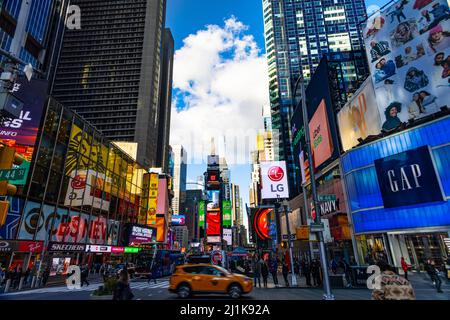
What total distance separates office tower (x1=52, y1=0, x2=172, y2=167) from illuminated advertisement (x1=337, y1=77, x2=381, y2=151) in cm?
8547

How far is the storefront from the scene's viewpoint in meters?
25.6

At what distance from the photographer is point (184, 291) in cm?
1320

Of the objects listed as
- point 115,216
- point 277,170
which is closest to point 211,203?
point 115,216

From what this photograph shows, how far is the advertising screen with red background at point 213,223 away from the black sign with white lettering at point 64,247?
61.5 m

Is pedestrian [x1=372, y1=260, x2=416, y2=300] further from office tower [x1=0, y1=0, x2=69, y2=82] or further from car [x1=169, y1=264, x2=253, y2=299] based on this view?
office tower [x1=0, y1=0, x2=69, y2=82]

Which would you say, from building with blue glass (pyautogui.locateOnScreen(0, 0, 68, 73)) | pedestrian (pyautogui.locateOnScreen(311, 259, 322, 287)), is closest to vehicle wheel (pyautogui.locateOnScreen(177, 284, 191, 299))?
pedestrian (pyautogui.locateOnScreen(311, 259, 322, 287))

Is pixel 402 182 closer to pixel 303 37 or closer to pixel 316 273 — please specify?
pixel 316 273

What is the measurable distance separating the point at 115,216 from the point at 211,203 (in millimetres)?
52563

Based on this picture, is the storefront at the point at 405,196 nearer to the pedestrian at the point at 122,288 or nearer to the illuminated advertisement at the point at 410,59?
the illuminated advertisement at the point at 410,59

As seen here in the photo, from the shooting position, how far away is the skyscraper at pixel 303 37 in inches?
4604

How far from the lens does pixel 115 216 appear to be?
147 ft

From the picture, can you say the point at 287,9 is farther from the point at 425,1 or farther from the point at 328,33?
the point at 425,1

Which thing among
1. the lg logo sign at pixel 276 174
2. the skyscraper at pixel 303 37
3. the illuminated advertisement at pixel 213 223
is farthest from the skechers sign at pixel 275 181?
the skyscraper at pixel 303 37
